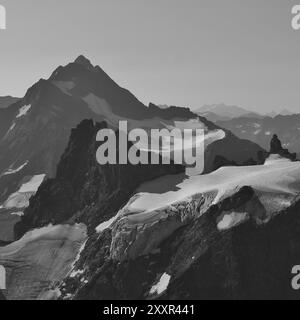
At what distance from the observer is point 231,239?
184 meters

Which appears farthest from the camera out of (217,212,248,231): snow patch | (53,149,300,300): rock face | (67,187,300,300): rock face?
(217,212,248,231): snow patch

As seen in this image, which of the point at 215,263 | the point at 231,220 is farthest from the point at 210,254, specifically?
the point at 231,220

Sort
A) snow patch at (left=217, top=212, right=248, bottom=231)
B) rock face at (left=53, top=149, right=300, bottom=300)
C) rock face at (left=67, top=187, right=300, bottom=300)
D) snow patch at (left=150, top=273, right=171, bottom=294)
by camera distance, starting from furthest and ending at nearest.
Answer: snow patch at (left=217, top=212, right=248, bottom=231), snow patch at (left=150, top=273, right=171, bottom=294), rock face at (left=53, top=149, right=300, bottom=300), rock face at (left=67, top=187, right=300, bottom=300)

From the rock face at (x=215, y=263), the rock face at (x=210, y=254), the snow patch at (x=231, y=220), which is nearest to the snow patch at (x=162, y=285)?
the rock face at (x=210, y=254)

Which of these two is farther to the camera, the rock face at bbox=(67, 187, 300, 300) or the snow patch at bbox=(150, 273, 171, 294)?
the snow patch at bbox=(150, 273, 171, 294)

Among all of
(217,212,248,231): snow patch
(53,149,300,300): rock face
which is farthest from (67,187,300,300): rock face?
(217,212,248,231): snow patch

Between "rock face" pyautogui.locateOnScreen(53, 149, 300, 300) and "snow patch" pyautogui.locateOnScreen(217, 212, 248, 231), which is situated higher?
"snow patch" pyautogui.locateOnScreen(217, 212, 248, 231)

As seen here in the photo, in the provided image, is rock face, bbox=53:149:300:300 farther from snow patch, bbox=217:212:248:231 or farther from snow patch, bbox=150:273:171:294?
snow patch, bbox=150:273:171:294

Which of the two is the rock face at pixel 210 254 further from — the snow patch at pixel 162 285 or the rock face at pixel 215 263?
the snow patch at pixel 162 285

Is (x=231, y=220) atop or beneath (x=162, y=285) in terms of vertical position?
atop

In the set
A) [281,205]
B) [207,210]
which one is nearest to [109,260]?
[207,210]

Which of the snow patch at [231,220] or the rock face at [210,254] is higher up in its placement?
the snow patch at [231,220]

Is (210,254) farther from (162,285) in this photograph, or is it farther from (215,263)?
(162,285)
